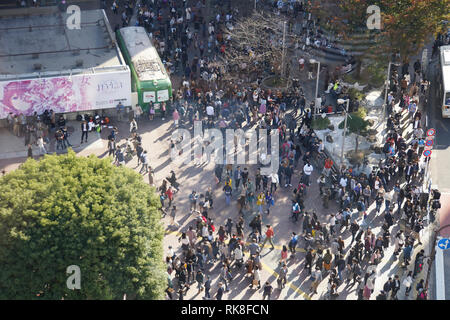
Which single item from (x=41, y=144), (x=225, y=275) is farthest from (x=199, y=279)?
(x=41, y=144)

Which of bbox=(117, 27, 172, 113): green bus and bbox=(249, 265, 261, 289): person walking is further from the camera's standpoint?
bbox=(117, 27, 172, 113): green bus

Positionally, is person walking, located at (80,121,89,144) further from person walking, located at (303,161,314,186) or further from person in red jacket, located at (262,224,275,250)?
person in red jacket, located at (262,224,275,250)

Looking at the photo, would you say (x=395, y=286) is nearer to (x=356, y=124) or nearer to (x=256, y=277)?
(x=256, y=277)

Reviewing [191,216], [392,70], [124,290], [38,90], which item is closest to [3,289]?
[124,290]

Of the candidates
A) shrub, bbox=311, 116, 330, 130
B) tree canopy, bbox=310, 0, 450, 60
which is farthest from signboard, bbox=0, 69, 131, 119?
tree canopy, bbox=310, 0, 450, 60

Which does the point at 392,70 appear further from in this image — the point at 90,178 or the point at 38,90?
the point at 90,178

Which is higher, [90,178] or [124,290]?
[90,178]
